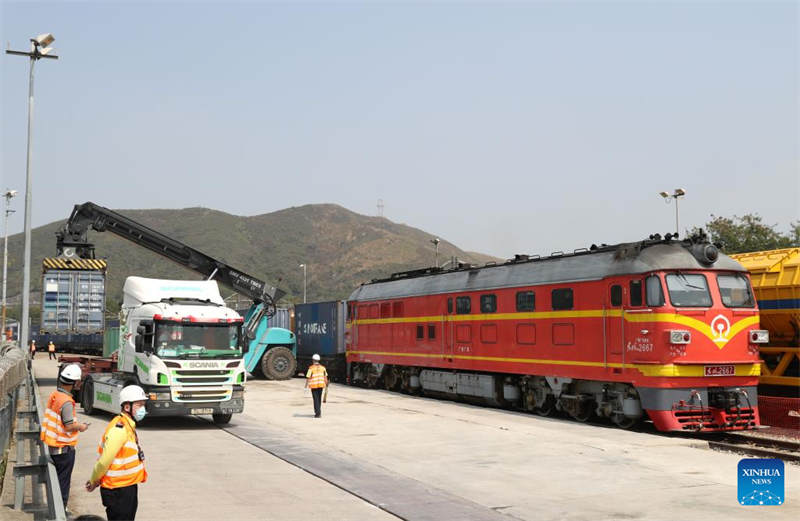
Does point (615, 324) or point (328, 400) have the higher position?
point (615, 324)

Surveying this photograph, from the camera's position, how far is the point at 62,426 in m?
9.87

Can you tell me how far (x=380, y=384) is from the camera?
109 feet

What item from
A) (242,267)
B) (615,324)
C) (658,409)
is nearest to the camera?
(658,409)

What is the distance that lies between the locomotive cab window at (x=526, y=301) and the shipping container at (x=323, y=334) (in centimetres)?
1541

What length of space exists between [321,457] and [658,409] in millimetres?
7484

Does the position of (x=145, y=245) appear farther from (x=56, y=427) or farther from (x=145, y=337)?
(x=56, y=427)

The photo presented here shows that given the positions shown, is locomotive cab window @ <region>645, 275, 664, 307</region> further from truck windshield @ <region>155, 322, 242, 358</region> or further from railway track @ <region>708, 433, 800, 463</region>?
truck windshield @ <region>155, 322, 242, 358</region>

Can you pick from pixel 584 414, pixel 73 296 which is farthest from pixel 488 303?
pixel 73 296

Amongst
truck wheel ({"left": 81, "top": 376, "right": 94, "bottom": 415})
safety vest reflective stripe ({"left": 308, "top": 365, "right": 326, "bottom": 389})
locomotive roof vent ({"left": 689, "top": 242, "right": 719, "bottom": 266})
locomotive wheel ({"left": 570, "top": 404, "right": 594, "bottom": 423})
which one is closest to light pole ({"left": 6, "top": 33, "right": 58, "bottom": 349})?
truck wheel ({"left": 81, "top": 376, "right": 94, "bottom": 415})

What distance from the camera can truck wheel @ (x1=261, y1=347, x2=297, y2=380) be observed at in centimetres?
3866

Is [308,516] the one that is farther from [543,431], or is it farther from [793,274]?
[793,274]

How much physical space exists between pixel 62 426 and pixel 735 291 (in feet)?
48.7

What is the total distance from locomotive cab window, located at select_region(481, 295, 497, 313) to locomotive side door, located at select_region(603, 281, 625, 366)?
5014 mm

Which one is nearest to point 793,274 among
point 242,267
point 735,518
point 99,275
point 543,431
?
point 543,431
